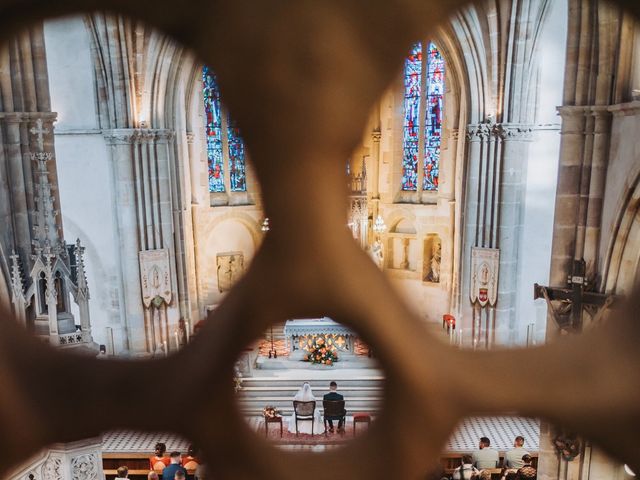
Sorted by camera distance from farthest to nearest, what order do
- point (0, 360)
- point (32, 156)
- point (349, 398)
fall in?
point (349, 398), point (32, 156), point (0, 360)

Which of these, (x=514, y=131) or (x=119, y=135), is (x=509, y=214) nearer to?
(x=514, y=131)

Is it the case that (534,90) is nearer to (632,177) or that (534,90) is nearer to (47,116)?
(632,177)

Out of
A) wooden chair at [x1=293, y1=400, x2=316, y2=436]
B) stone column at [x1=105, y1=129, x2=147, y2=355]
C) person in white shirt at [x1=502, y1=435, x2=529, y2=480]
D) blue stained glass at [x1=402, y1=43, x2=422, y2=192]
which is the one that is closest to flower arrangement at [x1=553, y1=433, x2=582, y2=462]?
person in white shirt at [x1=502, y1=435, x2=529, y2=480]

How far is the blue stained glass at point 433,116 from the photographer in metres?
12.6

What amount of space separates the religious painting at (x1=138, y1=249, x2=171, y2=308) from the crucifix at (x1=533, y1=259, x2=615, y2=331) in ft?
24.8

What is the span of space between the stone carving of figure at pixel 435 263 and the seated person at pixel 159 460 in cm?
829

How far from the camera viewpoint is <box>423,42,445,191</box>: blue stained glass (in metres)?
12.6

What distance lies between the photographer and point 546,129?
31.4 ft

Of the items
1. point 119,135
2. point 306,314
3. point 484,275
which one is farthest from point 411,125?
point 306,314

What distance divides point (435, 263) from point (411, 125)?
3.52 meters

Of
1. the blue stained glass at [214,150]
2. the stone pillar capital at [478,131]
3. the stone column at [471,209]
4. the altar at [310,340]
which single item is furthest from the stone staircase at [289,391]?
the blue stained glass at [214,150]

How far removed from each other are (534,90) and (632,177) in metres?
5.77

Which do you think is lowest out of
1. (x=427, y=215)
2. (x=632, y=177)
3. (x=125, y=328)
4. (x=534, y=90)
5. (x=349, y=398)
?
(x=349, y=398)

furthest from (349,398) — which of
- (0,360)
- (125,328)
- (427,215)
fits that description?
(0,360)
